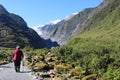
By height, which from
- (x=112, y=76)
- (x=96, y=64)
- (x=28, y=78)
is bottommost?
(x=112, y=76)

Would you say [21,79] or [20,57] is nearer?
[21,79]

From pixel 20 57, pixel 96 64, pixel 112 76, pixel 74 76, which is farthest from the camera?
pixel 96 64

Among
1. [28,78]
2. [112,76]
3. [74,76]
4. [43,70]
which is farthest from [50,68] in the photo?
[112,76]

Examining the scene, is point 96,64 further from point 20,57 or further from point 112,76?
point 112,76

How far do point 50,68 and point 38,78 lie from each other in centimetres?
480

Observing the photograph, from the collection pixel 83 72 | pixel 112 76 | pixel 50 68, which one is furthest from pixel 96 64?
pixel 112 76

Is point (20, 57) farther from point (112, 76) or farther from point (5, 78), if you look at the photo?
point (112, 76)

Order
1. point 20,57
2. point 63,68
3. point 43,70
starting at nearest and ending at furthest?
point 63,68
point 43,70
point 20,57

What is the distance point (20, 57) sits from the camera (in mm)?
30797

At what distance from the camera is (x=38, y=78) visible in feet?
80.0

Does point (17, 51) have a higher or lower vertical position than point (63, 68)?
higher

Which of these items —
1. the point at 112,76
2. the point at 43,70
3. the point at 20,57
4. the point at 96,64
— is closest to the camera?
the point at 112,76

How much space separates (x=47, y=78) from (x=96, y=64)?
9925 mm

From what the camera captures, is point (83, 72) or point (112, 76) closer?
point (112, 76)
